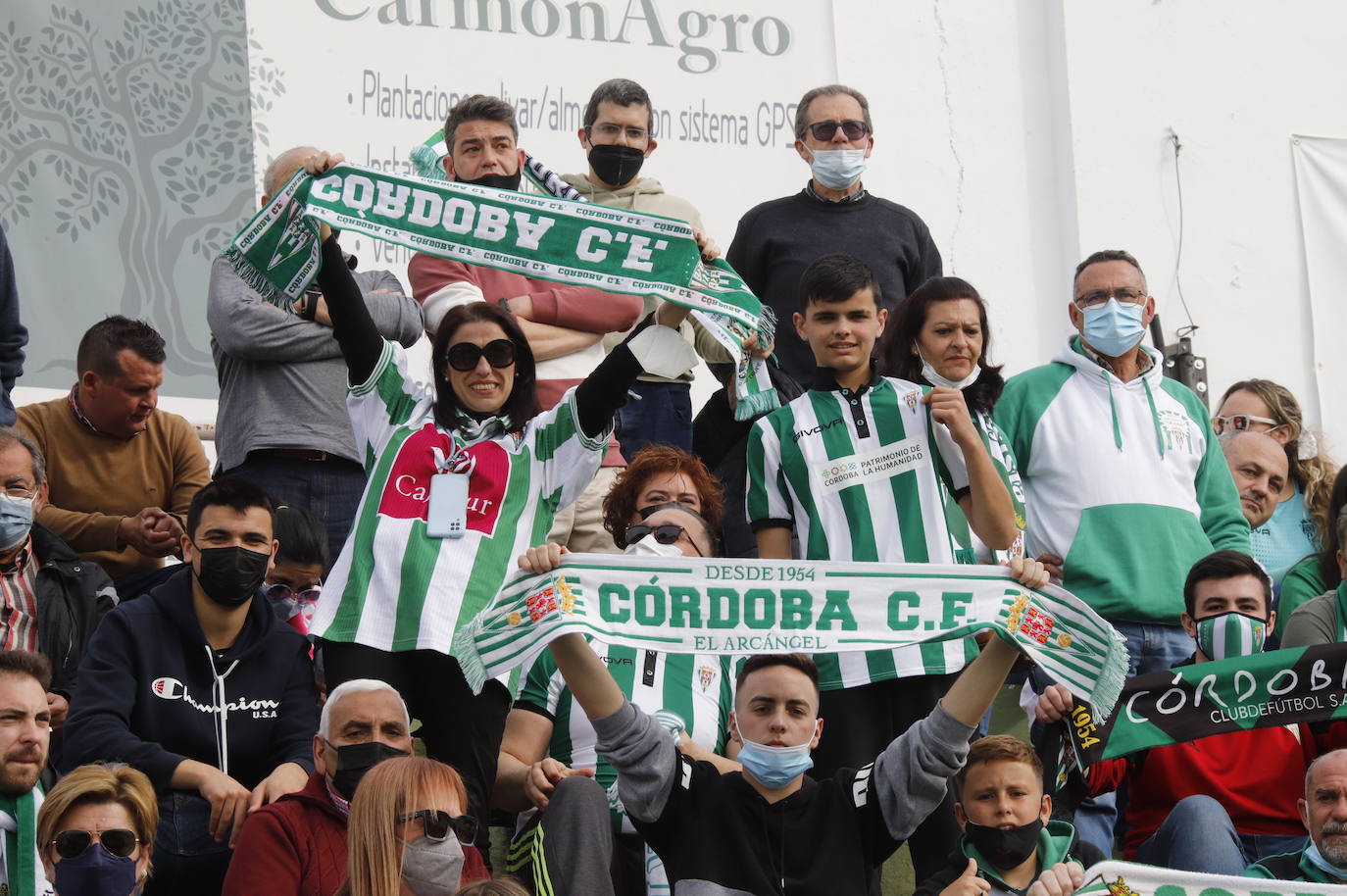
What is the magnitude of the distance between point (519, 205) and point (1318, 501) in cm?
353

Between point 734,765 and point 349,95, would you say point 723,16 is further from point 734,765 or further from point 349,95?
point 734,765

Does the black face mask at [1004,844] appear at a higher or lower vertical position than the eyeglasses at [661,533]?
lower

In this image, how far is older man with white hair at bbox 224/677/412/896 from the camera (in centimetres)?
459

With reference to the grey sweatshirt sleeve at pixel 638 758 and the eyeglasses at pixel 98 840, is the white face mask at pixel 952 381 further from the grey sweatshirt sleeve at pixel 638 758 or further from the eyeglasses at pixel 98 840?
the eyeglasses at pixel 98 840

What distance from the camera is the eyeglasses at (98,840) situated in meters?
4.62

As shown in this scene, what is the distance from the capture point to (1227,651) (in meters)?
5.85

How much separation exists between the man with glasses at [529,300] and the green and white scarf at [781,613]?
189 cm

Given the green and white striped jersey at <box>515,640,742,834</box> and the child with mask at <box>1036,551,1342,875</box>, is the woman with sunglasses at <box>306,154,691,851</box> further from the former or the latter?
the child with mask at <box>1036,551,1342,875</box>

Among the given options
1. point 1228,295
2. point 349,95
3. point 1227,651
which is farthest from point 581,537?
point 1228,295

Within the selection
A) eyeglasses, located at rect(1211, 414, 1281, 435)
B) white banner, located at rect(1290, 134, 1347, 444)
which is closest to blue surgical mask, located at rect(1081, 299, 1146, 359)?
eyeglasses, located at rect(1211, 414, 1281, 435)

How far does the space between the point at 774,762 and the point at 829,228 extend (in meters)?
3.11

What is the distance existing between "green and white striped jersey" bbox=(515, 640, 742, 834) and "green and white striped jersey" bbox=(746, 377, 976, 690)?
36 centimetres

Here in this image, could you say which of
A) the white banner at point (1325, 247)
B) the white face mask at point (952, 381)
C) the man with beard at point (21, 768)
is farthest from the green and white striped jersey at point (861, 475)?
the white banner at point (1325, 247)

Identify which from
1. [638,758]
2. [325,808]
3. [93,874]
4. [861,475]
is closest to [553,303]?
[861,475]
